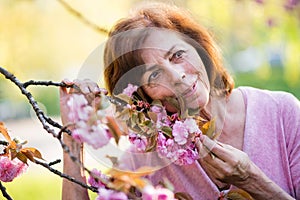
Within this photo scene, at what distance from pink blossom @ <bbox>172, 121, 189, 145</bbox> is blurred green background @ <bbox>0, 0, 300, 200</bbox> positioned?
0.58m

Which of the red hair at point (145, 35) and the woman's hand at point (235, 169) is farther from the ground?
the red hair at point (145, 35)

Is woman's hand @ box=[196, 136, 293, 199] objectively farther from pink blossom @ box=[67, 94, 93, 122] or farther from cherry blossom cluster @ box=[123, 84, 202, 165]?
pink blossom @ box=[67, 94, 93, 122]

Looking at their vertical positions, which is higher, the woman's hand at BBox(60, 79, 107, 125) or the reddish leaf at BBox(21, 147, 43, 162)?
the woman's hand at BBox(60, 79, 107, 125)

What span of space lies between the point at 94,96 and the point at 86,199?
17.7 inches

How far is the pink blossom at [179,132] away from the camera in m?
1.19

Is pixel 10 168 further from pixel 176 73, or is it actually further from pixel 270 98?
pixel 270 98

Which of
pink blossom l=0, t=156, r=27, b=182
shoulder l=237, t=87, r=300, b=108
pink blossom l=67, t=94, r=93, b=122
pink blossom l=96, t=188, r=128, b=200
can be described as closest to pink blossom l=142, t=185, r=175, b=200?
pink blossom l=96, t=188, r=128, b=200

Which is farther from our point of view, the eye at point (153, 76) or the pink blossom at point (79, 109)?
the eye at point (153, 76)

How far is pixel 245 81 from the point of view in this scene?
290 inches

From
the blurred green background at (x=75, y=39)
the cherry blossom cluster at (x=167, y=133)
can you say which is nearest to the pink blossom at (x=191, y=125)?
the cherry blossom cluster at (x=167, y=133)

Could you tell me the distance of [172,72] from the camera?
1374 mm

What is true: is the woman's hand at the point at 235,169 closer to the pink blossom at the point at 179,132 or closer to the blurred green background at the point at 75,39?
the pink blossom at the point at 179,132

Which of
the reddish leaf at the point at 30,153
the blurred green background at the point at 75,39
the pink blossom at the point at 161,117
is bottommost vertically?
the reddish leaf at the point at 30,153

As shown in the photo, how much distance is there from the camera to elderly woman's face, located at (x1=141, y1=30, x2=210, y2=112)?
1.37 meters
